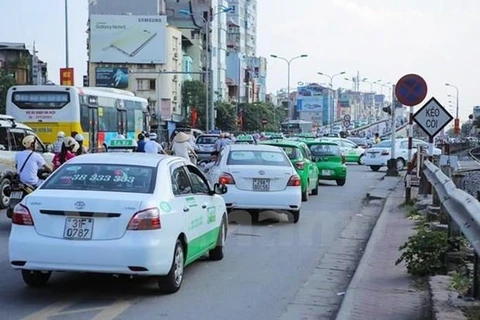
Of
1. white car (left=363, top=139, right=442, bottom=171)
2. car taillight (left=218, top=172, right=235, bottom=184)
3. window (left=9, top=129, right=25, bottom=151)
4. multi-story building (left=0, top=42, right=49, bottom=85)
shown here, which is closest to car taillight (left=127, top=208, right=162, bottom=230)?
car taillight (left=218, top=172, right=235, bottom=184)

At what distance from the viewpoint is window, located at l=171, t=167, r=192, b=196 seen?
8789 millimetres

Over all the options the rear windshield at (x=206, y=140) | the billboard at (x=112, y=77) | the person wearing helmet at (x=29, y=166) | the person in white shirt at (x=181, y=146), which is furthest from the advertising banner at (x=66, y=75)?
the billboard at (x=112, y=77)

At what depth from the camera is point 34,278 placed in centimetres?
844

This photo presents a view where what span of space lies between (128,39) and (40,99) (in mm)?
57001

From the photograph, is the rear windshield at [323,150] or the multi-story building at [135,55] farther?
the multi-story building at [135,55]

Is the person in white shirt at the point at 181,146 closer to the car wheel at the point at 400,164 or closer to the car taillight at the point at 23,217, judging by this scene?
the car wheel at the point at 400,164

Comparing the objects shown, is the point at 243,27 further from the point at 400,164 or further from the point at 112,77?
the point at 400,164

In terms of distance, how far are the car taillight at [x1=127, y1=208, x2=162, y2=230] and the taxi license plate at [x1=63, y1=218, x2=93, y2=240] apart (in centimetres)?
40

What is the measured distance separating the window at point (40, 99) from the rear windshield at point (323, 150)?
9048 mm

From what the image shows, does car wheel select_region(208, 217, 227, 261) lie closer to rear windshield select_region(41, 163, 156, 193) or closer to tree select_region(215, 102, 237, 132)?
rear windshield select_region(41, 163, 156, 193)

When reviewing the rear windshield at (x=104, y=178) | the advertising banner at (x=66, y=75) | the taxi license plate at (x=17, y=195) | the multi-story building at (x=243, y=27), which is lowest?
the taxi license plate at (x=17, y=195)

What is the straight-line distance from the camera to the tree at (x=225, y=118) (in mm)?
91750

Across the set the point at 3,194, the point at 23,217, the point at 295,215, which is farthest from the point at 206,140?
the point at 23,217

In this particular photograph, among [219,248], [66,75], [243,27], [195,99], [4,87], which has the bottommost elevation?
[219,248]
